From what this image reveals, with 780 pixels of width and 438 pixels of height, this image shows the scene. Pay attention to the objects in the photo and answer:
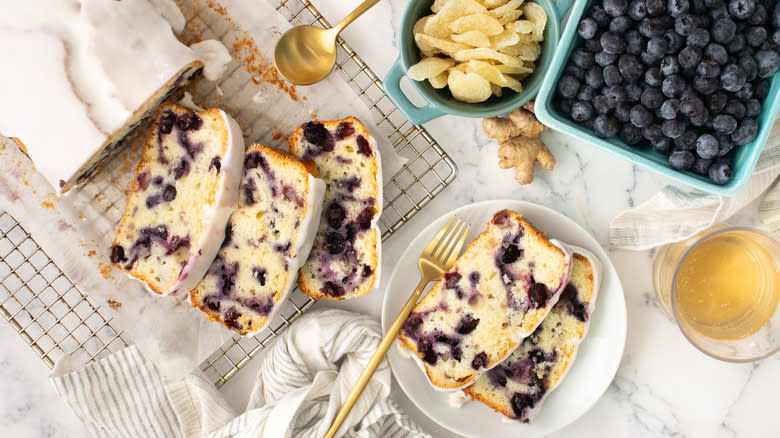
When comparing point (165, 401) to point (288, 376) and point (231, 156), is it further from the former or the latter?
point (231, 156)

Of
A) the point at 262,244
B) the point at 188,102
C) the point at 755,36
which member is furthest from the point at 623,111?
the point at 188,102

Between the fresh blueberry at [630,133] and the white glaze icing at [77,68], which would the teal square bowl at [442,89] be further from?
the white glaze icing at [77,68]

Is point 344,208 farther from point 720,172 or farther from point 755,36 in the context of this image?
point 755,36

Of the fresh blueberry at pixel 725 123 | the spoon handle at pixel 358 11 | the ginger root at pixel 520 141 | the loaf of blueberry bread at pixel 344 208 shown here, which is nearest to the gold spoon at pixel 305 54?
the spoon handle at pixel 358 11

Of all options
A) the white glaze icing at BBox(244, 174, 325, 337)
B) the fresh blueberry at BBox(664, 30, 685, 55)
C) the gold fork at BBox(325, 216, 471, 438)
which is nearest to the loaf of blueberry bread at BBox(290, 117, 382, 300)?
the white glaze icing at BBox(244, 174, 325, 337)

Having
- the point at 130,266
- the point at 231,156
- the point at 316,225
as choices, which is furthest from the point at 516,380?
the point at 130,266

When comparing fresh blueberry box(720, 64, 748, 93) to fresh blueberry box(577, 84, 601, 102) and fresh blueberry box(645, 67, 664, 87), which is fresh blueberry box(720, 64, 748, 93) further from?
fresh blueberry box(577, 84, 601, 102)
